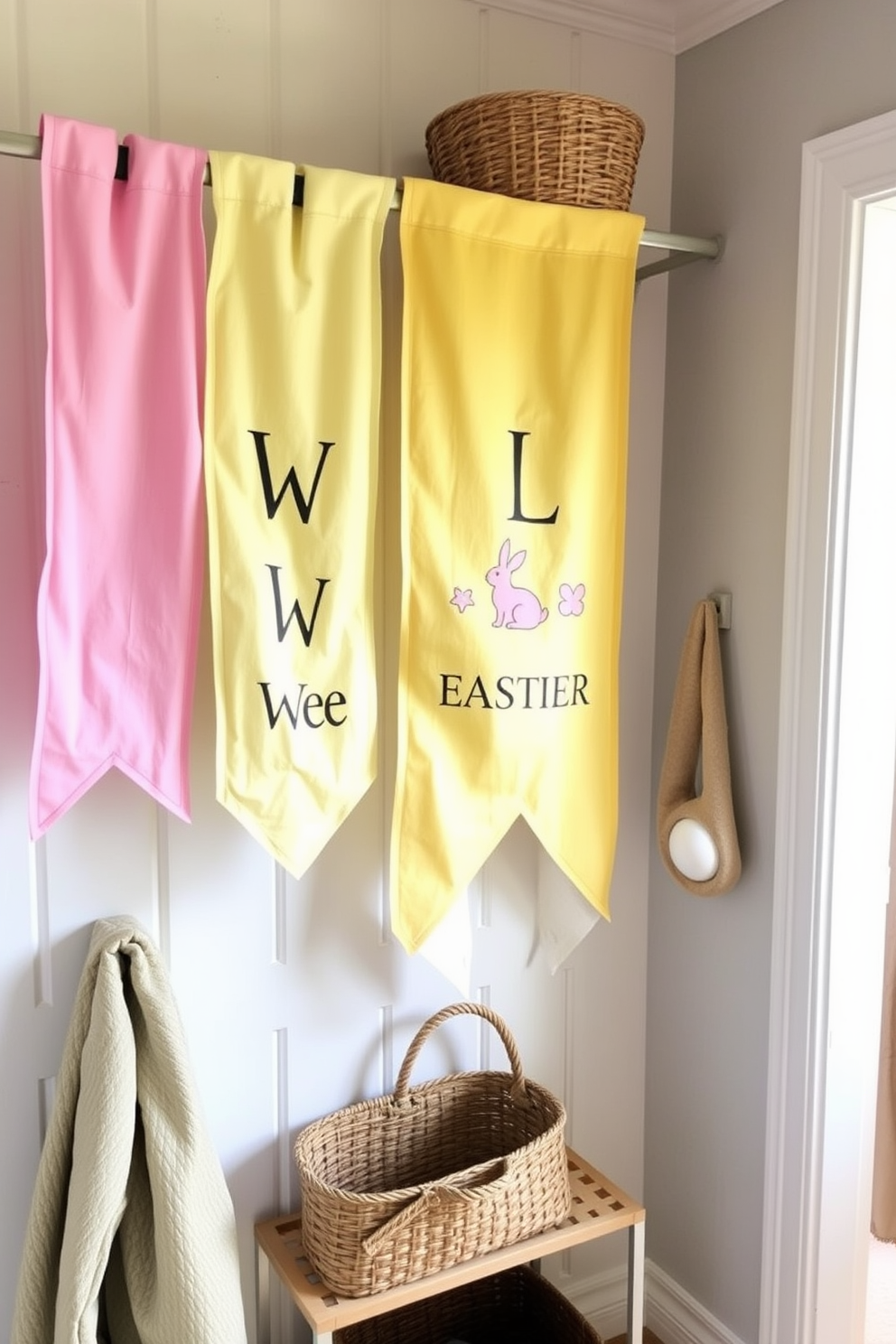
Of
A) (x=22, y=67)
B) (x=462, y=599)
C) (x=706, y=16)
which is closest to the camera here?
(x=22, y=67)

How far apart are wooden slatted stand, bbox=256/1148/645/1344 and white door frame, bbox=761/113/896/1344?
232mm

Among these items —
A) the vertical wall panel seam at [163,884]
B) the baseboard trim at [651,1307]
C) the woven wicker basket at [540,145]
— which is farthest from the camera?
the baseboard trim at [651,1307]

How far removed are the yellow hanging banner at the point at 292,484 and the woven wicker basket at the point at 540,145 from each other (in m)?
0.19

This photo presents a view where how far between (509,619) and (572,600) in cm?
10

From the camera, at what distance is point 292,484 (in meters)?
1.45

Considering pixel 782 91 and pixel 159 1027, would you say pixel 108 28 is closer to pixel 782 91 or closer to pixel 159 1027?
pixel 782 91

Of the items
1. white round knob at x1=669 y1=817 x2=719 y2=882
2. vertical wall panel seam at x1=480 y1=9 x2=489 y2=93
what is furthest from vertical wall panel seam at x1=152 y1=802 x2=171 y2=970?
vertical wall panel seam at x1=480 y1=9 x2=489 y2=93

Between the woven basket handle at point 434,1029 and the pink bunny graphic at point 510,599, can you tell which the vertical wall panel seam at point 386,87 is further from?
the woven basket handle at point 434,1029

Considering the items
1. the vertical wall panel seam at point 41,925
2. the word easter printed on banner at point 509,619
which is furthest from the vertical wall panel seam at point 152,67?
the vertical wall panel seam at point 41,925

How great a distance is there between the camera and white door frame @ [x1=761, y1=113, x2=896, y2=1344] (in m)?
1.60

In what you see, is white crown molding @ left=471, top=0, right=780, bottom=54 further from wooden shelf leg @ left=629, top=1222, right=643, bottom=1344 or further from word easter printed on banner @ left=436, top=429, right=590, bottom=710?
wooden shelf leg @ left=629, top=1222, right=643, bottom=1344

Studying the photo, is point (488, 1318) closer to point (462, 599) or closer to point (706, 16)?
point (462, 599)

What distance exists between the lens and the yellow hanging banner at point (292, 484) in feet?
4.61

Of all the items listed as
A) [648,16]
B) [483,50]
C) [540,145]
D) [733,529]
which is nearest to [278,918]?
[733,529]
